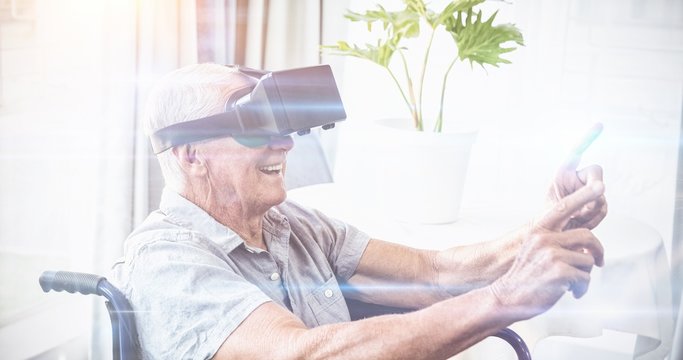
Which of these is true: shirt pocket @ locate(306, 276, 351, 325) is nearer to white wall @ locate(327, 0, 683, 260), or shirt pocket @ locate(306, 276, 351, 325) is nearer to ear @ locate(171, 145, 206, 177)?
ear @ locate(171, 145, 206, 177)

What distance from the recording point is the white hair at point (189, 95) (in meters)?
0.71

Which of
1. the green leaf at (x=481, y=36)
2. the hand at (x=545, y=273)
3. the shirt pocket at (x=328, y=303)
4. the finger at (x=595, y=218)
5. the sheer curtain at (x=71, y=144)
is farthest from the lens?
the sheer curtain at (x=71, y=144)

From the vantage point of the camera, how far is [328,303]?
86 centimetres

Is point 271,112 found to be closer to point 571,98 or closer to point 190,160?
point 190,160

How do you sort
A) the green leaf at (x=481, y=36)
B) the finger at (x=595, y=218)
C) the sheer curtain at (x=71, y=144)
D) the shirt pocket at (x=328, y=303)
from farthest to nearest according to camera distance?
the sheer curtain at (x=71, y=144), the green leaf at (x=481, y=36), the shirt pocket at (x=328, y=303), the finger at (x=595, y=218)

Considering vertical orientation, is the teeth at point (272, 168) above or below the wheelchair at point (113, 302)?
above

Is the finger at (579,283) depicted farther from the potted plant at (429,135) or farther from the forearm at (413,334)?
the potted plant at (429,135)

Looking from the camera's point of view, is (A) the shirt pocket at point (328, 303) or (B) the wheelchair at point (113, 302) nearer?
(B) the wheelchair at point (113, 302)

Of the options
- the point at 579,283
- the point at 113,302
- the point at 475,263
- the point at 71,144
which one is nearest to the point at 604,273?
the point at 475,263

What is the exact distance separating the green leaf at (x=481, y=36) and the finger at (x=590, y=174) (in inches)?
13.1

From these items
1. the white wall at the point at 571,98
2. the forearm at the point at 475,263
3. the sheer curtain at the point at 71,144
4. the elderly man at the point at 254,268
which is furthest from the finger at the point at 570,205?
the sheer curtain at the point at 71,144

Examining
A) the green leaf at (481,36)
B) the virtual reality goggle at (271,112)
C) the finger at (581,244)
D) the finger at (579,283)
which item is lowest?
the finger at (579,283)

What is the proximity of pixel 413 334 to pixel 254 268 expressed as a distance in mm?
208

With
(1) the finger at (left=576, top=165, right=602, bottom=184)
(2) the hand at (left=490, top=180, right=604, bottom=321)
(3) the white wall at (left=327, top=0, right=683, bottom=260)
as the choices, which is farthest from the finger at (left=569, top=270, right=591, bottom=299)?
(3) the white wall at (left=327, top=0, right=683, bottom=260)
